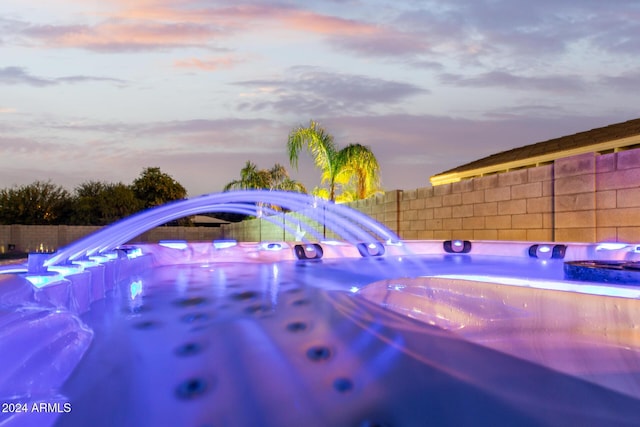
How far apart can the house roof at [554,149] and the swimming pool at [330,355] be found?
8815mm

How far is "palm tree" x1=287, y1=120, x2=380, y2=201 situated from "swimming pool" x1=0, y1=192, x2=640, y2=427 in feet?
36.3

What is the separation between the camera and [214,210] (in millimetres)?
8305

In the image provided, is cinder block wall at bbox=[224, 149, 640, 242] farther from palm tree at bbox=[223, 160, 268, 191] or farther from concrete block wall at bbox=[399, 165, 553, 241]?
palm tree at bbox=[223, 160, 268, 191]

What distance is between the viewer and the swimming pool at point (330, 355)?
1.51 m

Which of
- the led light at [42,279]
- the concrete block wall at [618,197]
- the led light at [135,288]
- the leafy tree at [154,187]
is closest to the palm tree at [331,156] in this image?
the concrete block wall at [618,197]

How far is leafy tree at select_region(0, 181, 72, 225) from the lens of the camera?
1051 inches

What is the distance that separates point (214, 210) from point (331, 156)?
22.1 ft

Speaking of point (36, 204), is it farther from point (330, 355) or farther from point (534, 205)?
point (330, 355)

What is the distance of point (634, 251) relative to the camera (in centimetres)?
455

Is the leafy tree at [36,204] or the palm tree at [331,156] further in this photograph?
the leafy tree at [36,204]

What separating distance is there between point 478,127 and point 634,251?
36.5 ft

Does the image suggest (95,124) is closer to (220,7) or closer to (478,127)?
A: (220,7)

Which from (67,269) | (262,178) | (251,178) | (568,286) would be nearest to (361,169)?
(262,178)

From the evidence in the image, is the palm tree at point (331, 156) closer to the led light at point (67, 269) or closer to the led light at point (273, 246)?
the led light at point (273, 246)
